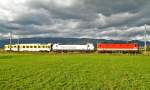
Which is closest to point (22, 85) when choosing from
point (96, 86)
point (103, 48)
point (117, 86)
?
point (96, 86)

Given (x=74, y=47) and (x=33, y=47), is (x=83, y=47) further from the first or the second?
(x=33, y=47)

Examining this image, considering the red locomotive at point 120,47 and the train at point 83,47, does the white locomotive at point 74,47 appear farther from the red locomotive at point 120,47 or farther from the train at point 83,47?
the red locomotive at point 120,47

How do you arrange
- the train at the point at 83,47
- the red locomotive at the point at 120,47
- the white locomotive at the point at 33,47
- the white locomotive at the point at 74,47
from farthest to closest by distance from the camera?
the white locomotive at the point at 33,47, the white locomotive at the point at 74,47, the train at the point at 83,47, the red locomotive at the point at 120,47

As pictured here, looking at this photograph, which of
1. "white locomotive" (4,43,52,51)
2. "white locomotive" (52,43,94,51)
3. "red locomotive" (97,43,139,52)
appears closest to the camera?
"red locomotive" (97,43,139,52)

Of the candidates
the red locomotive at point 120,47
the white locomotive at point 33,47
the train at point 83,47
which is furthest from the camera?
the white locomotive at point 33,47

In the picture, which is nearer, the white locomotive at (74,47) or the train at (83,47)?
the train at (83,47)

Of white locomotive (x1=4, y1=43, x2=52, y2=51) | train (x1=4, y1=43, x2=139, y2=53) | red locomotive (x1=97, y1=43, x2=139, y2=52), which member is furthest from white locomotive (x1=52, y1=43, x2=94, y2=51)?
red locomotive (x1=97, y1=43, x2=139, y2=52)

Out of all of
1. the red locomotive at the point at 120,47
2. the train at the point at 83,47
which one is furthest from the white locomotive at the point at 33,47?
the red locomotive at the point at 120,47

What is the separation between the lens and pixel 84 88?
54.4 feet

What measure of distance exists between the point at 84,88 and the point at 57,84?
7.31 ft

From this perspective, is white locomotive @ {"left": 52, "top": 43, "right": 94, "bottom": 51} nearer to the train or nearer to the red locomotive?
the train

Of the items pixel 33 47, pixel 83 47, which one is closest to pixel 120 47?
pixel 83 47

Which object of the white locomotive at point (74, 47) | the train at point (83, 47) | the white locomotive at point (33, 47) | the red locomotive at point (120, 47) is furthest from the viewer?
the white locomotive at point (33, 47)

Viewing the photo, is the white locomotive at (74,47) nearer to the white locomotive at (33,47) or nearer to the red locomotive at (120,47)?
the white locomotive at (33,47)
